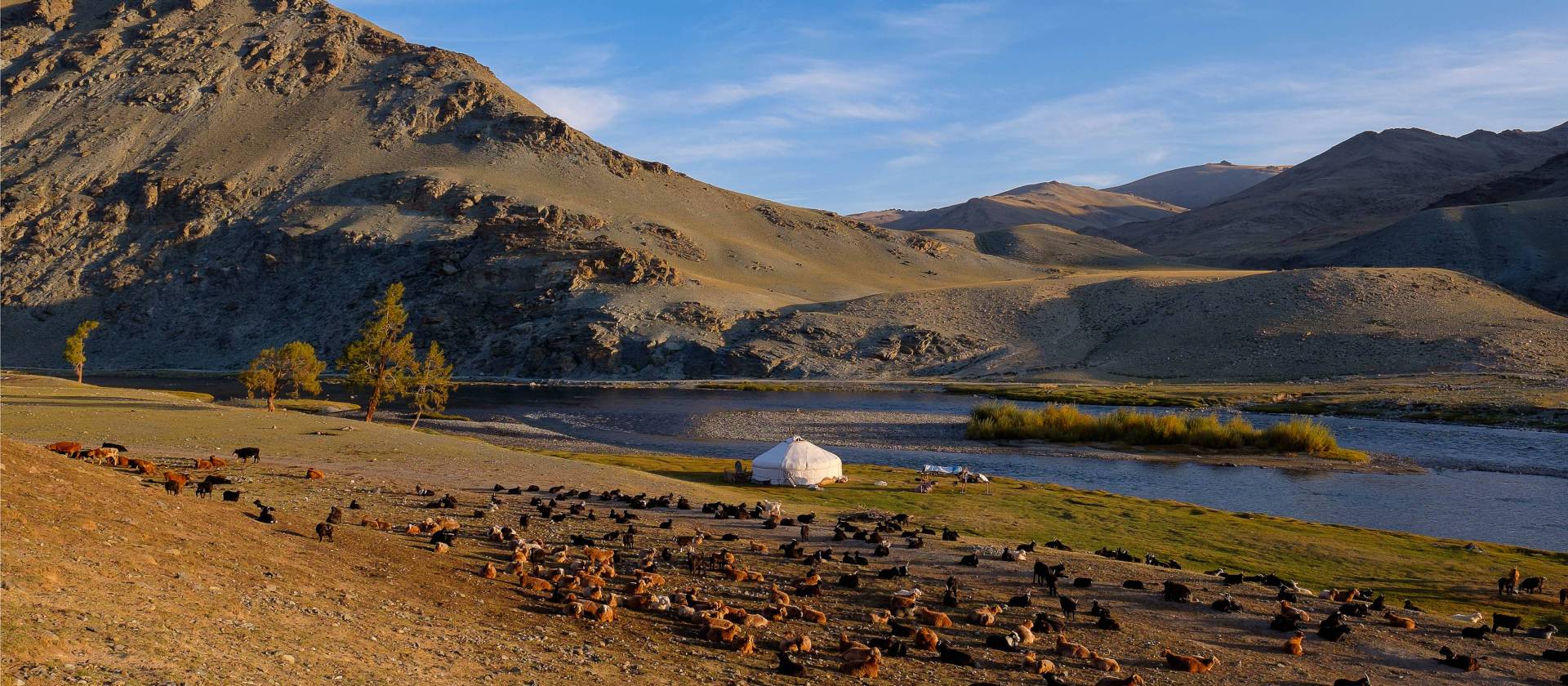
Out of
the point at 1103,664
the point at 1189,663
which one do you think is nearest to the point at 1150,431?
the point at 1189,663

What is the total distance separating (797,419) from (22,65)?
166 m

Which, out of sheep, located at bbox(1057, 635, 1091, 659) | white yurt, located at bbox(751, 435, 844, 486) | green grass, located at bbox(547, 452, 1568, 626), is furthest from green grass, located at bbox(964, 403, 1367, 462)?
sheep, located at bbox(1057, 635, 1091, 659)

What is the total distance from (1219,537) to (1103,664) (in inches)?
676

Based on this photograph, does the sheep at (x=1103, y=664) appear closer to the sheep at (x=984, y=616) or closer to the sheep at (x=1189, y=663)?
the sheep at (x=1189, y=663)

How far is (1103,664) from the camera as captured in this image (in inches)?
555

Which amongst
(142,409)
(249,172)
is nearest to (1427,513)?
(142,409)

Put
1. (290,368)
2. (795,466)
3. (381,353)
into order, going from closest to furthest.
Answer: (795,466), (381,353), (290,368)

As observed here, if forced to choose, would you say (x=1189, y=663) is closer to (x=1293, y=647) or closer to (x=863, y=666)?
(x=1293, y=647)

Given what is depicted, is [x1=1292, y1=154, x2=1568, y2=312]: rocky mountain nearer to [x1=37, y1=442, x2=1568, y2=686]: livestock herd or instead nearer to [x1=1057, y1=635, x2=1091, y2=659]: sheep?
[x1=37, y1=442, x2=1568, y2=686]: livestock herd

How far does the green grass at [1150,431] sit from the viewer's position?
5341cm

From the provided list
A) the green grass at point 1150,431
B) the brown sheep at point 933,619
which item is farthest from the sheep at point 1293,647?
the green grass at point 1150,431

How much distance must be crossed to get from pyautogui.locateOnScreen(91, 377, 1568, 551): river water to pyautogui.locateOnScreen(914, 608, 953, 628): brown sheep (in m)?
25.2

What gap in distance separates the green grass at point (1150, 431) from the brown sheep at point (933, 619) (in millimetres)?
42911

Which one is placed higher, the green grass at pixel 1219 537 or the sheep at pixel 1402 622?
the sheep at pixel 1402 622
